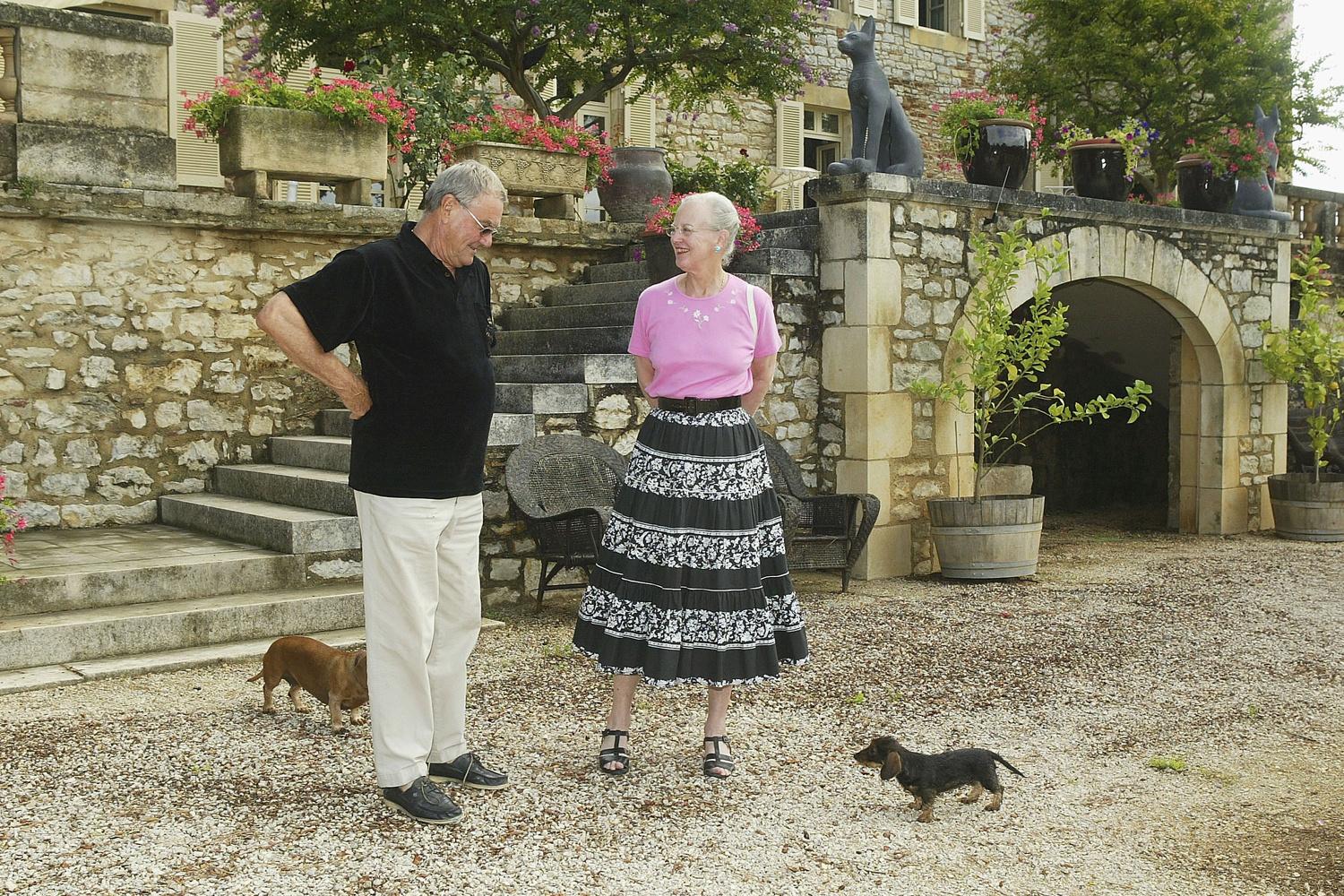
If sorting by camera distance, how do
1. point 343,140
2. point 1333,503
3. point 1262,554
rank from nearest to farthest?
point 343,140 < point 1262,554 < point 1333,503

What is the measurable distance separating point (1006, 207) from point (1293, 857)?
5.33m

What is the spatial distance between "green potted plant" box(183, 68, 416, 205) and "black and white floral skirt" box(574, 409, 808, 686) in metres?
4.36

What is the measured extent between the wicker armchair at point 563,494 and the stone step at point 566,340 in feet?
2.63

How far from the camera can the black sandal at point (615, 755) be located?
374 cm

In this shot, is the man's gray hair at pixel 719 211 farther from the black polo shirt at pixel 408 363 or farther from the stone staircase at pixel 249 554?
the stone staircase at pixel 249 554

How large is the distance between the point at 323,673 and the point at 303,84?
8.70 m

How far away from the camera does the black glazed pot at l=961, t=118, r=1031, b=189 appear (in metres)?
7.93

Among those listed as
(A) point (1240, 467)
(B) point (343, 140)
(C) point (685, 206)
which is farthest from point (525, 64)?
(C) point (685, 206)

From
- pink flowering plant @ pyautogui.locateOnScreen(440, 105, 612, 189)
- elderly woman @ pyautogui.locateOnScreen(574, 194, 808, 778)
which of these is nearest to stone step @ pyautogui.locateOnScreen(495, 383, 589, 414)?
pink flowering plant @ pyautogui.locateOnScreen(440, 105, 612, 189)

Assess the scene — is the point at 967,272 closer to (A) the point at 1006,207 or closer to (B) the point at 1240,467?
(A) the point at 1006,207

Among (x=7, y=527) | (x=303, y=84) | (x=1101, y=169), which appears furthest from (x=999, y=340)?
(x=303, y=84)

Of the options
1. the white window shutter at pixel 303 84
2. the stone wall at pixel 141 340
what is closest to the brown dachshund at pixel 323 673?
the stone wall at pixel 141 340

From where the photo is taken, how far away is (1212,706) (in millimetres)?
4664

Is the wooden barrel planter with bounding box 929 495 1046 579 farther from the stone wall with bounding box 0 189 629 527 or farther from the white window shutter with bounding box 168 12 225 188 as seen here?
the white window shutter with bounding box 168 12 225 188
